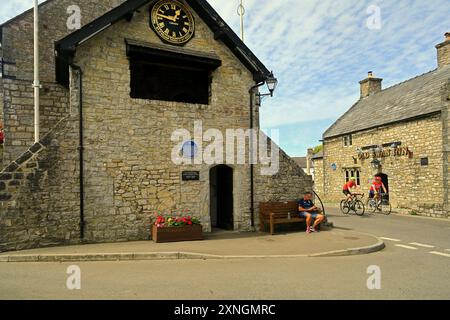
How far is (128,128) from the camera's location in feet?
29.2

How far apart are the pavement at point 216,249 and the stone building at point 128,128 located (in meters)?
0.75

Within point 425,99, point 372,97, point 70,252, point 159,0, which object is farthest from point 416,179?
point 70,252

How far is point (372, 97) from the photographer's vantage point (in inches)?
1005

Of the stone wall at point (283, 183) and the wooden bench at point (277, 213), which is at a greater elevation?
the stone wall at point (283, 183)

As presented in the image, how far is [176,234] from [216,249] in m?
1.50

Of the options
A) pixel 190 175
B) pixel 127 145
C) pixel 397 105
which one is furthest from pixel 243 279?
pixel 397 105

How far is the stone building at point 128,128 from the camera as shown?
7.91 meters

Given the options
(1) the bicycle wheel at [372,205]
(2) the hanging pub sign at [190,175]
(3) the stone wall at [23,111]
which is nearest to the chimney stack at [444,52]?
(1) the bicycle wheel at [372,205]

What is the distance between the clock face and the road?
7.03 m

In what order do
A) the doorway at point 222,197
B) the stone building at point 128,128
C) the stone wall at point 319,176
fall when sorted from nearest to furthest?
the stone building at point 128,128 < the doorway at point 222,197 < the stone wall at point 319,176

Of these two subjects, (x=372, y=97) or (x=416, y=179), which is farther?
(x=372, y=97)

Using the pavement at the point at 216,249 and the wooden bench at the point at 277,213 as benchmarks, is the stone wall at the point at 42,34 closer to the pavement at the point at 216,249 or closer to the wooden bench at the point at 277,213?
the pavement at the point at 216,249

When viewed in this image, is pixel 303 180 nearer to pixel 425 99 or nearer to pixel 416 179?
pixel 416 179
